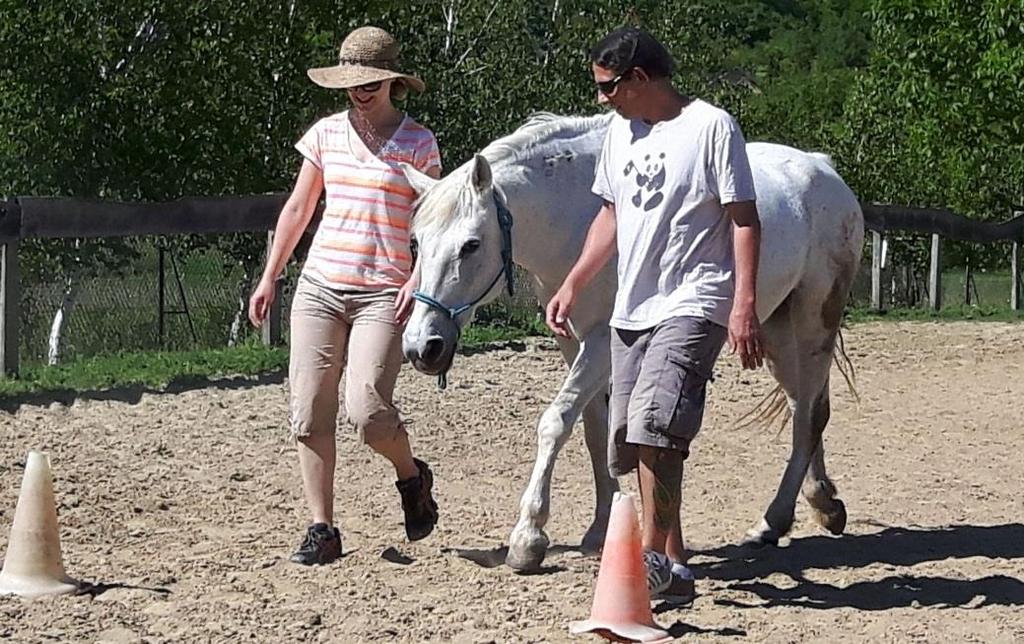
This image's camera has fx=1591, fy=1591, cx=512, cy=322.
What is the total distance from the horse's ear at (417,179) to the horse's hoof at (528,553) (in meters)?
1.30

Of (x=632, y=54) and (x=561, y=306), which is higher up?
(x=632, y=54)

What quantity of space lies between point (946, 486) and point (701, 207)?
3.30 metres

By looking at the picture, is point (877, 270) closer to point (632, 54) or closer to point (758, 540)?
point (758, 540)

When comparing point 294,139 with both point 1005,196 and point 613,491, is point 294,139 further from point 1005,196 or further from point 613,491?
point 1005,196

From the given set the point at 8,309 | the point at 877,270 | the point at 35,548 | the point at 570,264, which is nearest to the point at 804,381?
the point at 570,264

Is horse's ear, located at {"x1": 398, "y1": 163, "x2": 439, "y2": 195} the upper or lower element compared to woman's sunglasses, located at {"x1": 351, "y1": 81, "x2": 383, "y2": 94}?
lower

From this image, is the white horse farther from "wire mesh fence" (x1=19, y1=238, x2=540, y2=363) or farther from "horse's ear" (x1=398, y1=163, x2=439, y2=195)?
"wire mesh fence" (x1=19, y1=238, x2=540, y2=363)

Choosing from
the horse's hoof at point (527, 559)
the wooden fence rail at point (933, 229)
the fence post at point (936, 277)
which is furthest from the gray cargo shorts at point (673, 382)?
the fence post at point (936, 277)

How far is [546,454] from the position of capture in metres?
5.81

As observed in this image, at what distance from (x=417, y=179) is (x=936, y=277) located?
41.9ft

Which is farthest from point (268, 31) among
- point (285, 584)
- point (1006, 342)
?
point (285, 584)

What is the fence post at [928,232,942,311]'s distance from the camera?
1736 centimetres

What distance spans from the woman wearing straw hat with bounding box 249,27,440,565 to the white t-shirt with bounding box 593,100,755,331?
99 cm

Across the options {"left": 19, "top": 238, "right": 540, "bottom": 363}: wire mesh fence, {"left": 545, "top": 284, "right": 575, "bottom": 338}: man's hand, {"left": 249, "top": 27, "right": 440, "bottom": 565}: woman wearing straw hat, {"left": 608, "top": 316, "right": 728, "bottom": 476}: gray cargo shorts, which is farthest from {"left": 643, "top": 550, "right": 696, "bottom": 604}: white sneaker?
{"left": 19, "top": 238, "right": 540, "bottom": 363}: wire mesh fence
